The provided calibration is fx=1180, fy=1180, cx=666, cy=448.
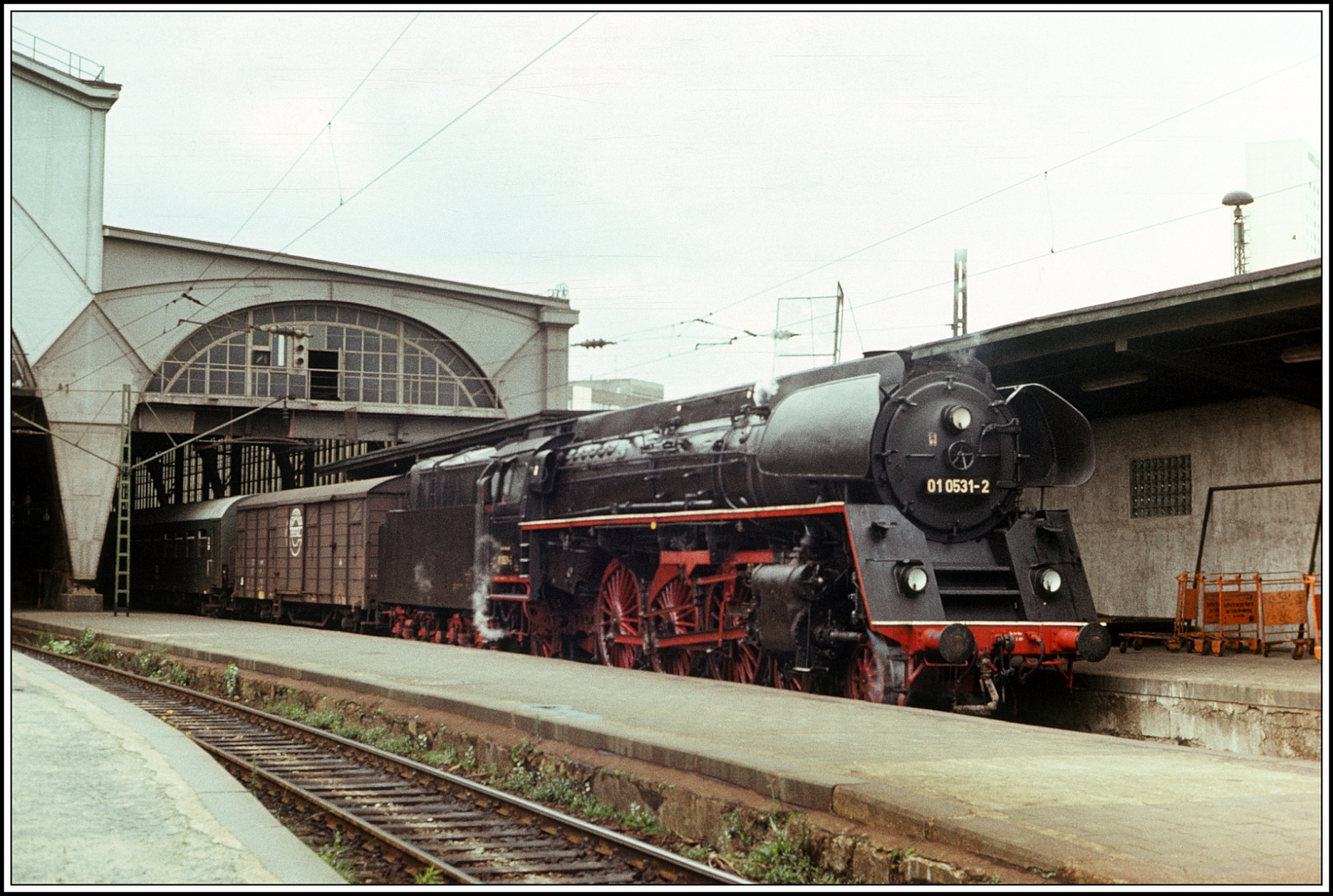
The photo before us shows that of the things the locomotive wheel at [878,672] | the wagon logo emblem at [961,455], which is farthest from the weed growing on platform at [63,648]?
the wagon logo emblem at [961,455]

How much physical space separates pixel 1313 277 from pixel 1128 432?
526cm

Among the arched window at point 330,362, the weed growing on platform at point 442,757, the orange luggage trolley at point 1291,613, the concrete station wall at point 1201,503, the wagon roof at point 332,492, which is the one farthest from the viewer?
the arched window at point 330,362

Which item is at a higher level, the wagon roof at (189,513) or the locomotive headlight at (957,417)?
the locomotive headlight at (957,417)

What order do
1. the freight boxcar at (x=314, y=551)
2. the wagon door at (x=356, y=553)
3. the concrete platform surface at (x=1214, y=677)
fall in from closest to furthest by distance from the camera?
the concrete platform surface at (x=1214, y=677) → the wagon door at (x=356, y=553) → the freight boxcar at (x=314, y=551)

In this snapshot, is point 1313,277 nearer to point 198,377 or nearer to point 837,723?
point 837,723

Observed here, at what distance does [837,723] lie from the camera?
27.2 feet

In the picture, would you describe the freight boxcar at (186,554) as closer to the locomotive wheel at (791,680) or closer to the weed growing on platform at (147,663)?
the weed growing on platform at (147,663)

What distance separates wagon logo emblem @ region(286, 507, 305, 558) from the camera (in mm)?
26312

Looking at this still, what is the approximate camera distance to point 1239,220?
38.8ft

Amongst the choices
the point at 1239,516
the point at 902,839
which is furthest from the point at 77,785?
the point at 1239,516

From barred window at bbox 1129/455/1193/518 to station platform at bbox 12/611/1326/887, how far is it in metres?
2.86

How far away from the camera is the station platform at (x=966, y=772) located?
4789 millimetres

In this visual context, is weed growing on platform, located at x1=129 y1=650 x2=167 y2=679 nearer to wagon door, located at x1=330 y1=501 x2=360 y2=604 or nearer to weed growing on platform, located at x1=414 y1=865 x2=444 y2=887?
wagon door, located at x1=330 y1=501 x2=360 y2=604

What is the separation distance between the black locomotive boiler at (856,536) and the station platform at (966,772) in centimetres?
84
